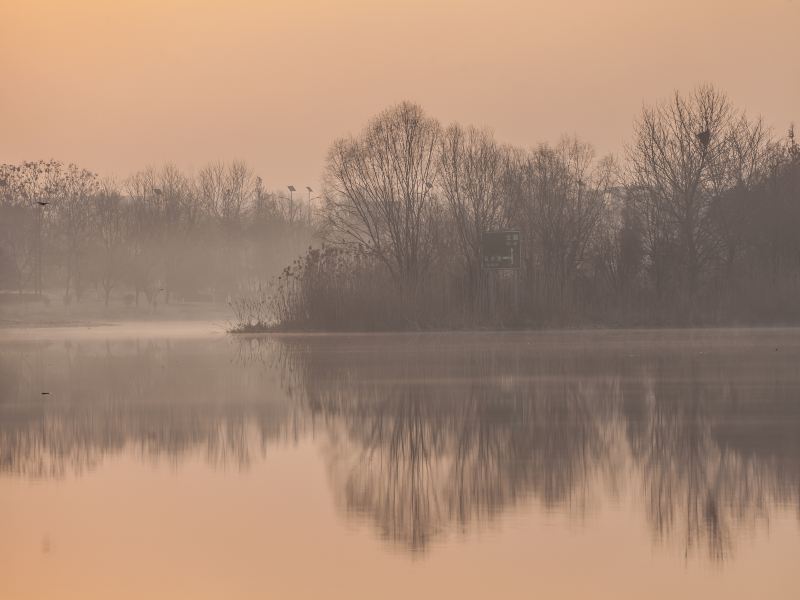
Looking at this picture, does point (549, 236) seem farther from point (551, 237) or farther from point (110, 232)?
point (110, 232)

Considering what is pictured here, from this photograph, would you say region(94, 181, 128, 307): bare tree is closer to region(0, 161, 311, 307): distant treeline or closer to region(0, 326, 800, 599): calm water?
region(0, 161, 311, 307): distant treeline

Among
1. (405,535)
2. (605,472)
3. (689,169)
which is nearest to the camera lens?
(405,535)

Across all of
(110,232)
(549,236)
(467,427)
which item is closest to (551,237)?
(549,236)

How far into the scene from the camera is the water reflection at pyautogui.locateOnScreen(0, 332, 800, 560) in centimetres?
1018

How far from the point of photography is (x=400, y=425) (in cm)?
1538

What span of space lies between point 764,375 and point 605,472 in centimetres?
1130

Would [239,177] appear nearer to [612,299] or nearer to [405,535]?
[612,299]

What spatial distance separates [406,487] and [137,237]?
101946 mm

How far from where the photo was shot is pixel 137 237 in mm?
110562

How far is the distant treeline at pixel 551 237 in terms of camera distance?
49531 mm

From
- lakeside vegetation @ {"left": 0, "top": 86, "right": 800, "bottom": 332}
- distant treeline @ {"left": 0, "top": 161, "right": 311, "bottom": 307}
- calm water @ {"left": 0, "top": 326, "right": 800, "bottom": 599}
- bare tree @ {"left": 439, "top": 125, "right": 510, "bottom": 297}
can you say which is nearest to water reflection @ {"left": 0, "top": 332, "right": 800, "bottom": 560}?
calm water @ {"left": 0, "top": 326, "right": 800, "bottom": 599}

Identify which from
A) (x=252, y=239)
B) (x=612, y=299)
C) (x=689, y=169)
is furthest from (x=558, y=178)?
(x=252, y=239)

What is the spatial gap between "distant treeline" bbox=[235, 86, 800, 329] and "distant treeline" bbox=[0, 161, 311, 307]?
116 ft

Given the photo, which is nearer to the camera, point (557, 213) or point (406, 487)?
point (406, 487)
